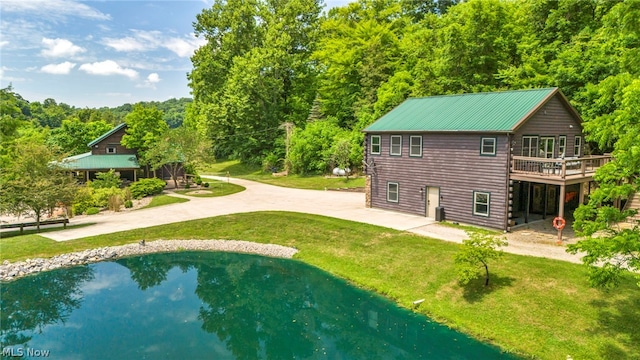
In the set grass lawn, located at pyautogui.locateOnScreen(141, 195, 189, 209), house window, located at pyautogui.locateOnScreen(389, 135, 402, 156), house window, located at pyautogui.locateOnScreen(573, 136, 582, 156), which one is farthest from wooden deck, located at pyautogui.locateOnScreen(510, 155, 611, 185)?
grass lawn, located at pyautogui.locateOnScreen(141, 195, 189, 209)

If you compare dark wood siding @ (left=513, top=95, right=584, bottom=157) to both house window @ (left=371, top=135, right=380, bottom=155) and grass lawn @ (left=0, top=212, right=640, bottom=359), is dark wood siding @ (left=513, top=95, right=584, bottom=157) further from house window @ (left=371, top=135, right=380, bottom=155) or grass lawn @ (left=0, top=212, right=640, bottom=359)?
house window @ (left=371, top=135, right=380, bottom=155)

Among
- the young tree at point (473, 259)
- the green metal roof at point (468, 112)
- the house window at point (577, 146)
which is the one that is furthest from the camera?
the house window at point (577, 146)

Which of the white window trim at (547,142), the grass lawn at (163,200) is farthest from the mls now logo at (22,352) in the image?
the white window trim at (547,142)

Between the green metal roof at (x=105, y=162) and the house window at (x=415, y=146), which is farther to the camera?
the green metal roof at (x=105, y=162)

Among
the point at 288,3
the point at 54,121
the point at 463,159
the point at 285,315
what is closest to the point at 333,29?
the point at 288,3

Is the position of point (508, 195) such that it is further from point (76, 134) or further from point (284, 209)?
point (76, 134)

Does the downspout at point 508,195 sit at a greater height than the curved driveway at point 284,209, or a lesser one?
greater

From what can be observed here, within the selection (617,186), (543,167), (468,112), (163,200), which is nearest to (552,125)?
(543,167)

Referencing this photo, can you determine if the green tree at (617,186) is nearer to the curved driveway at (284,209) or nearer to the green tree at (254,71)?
the curved driveway at (284,209)
